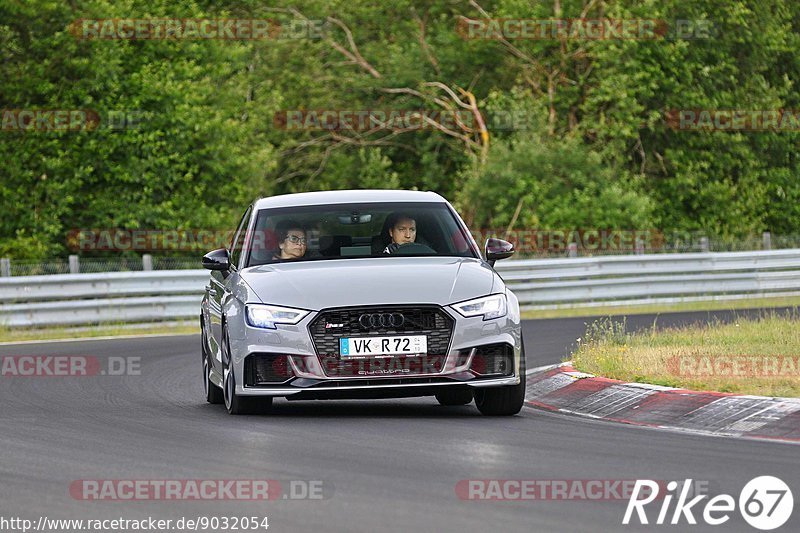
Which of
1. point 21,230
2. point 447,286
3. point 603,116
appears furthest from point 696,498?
point 603,116

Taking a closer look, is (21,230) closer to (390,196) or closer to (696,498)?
(390,196)

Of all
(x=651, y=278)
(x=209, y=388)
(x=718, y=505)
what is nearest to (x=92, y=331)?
(x=651, y=278)

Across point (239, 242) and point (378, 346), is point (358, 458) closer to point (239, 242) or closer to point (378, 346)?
point (378, 346)

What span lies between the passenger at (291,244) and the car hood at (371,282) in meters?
0.28

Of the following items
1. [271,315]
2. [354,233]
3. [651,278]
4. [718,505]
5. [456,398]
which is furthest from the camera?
[651,278]

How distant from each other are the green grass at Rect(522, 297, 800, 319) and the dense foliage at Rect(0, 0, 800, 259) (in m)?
7.29

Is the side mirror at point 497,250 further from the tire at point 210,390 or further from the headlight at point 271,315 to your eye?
the tire at point 210,390

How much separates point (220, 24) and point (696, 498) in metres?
35.9

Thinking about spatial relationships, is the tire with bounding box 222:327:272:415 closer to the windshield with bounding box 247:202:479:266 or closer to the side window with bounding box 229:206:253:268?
the windshield with bounding box 247:202:479:266

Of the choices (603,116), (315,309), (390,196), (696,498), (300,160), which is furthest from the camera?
(300,160)

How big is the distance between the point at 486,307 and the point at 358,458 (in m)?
2.50

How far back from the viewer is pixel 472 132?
44844mm

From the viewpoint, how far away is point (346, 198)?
1325 cm

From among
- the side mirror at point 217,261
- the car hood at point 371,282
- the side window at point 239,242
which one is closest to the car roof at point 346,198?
the side window at point 239,242
